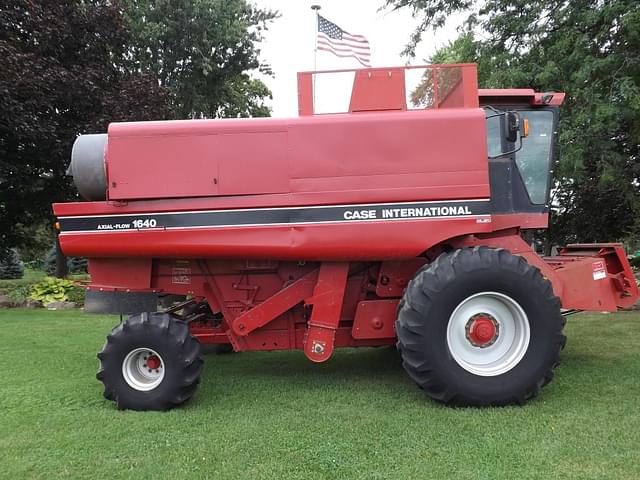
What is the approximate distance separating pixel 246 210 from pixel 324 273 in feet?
2.78

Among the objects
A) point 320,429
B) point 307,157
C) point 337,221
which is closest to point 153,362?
point 320,429

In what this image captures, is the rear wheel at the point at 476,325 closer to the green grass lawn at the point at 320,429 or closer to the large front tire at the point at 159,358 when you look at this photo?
the green grass lawn at the point at 320,429

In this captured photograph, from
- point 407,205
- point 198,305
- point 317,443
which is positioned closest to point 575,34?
point 407,205

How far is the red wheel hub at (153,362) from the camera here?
453 cm

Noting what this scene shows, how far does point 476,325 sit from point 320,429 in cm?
149

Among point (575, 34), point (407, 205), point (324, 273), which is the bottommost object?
point (324, 273)

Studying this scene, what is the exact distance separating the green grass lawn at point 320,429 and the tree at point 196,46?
1302 centimetres

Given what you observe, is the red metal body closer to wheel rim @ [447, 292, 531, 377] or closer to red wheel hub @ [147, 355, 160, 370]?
wheel rim @ [447, 292, 531, 377]

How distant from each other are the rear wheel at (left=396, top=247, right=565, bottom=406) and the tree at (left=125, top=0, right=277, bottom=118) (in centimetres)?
1387

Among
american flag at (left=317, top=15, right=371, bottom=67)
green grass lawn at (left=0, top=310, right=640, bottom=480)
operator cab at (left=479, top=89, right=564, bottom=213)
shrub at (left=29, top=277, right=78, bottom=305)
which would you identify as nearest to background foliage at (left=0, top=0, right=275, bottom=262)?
shrub at (left=29, top=277, right=78, bottom=305)

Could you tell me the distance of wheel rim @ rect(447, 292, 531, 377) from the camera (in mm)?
4320

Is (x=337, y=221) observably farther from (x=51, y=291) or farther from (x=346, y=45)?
(x=51, y=291)

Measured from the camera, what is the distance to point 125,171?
438 cm

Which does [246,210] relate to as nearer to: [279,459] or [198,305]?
[198,305]
